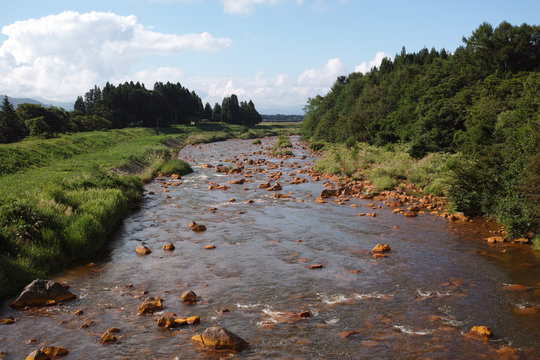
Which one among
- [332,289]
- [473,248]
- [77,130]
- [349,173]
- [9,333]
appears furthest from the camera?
[77,130]

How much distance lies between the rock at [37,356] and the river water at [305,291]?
1.73 feet

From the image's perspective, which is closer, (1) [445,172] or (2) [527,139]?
(2) [527,139]

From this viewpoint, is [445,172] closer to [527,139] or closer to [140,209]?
[527,139]

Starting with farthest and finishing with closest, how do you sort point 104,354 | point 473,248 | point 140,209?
point 140,209, point 473,248, point 104,354

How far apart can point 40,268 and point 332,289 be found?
438 inches

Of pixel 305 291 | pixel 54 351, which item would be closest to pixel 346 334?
pixel 305 291

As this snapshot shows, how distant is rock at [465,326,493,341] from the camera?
37.1 feet

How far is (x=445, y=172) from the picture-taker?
29.5 meters

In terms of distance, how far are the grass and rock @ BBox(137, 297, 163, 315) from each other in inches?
788

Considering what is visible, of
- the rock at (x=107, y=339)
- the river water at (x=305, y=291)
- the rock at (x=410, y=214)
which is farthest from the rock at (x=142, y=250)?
the rock at (x=410, y=214)

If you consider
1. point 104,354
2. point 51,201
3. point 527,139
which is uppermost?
point 527,139

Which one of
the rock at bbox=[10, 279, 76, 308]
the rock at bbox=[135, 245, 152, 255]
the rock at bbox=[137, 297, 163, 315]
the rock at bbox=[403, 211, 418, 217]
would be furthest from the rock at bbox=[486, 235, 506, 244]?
the rock at bbox=[10, 279, 76, 308]

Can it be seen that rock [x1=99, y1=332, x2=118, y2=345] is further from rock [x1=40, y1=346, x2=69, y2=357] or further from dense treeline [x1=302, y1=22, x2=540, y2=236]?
dense treeline [x1=302, y1=22, x2=540, y2=236]

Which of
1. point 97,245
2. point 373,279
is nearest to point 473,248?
point 373,279
